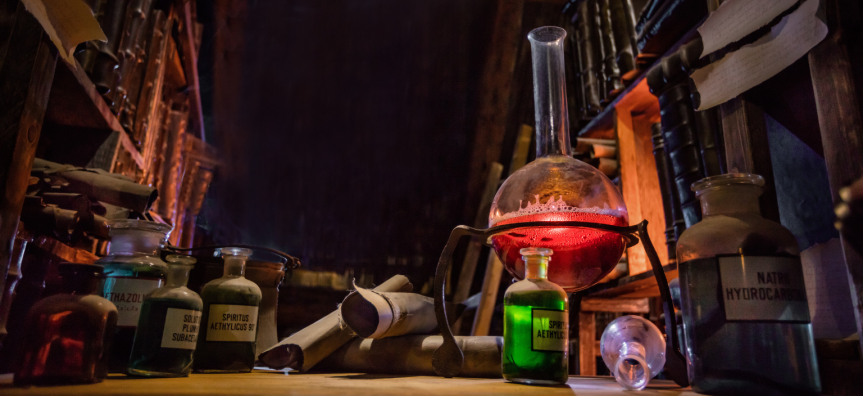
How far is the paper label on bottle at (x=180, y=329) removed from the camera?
81 centimetres

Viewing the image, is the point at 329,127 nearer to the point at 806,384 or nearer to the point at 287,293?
the point at 287,293

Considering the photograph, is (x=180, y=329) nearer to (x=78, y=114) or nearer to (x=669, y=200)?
(x=78, y=114)

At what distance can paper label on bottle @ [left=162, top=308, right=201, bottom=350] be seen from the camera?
0.81 m

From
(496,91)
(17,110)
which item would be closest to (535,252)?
(17,110)

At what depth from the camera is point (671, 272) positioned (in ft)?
5.02

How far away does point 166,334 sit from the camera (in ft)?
2.66

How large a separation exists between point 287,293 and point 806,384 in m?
3.17

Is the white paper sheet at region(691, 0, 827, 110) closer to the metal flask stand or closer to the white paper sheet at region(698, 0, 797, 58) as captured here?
the white paper sheet at region(698, 0, 797, 58)

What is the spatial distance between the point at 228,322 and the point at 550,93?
90 centimetres

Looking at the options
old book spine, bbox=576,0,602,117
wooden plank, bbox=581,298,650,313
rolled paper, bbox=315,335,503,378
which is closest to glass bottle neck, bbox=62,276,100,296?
rolled paper, bbox=315,335,503,378

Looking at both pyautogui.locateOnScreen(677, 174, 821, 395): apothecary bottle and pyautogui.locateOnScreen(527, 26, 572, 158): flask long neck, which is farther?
pyautogui.locateOnScreen(527, 26, 572, 158): flask long neck

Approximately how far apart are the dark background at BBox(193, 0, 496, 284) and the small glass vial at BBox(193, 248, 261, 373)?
279cm

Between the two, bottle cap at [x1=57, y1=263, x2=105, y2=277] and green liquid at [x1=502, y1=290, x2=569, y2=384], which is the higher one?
bottle cap at [x1=57, y1=263, x2=105, y2=277]

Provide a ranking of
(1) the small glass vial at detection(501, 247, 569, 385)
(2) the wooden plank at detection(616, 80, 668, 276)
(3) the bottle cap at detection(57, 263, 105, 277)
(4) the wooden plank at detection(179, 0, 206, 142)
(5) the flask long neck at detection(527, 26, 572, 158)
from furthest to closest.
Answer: (4) the wooden plank at detection(179, 0, 206, 142) < (2) the wooden plank at detection(616, 80, 668, 276) < (5) the flask long neck at detection(527, 26, 572, 158) < (1) the small glass vial at detection(501, 247, 569, 385) < (3) the bottle cap at detection(57, 263, 105, 277)
